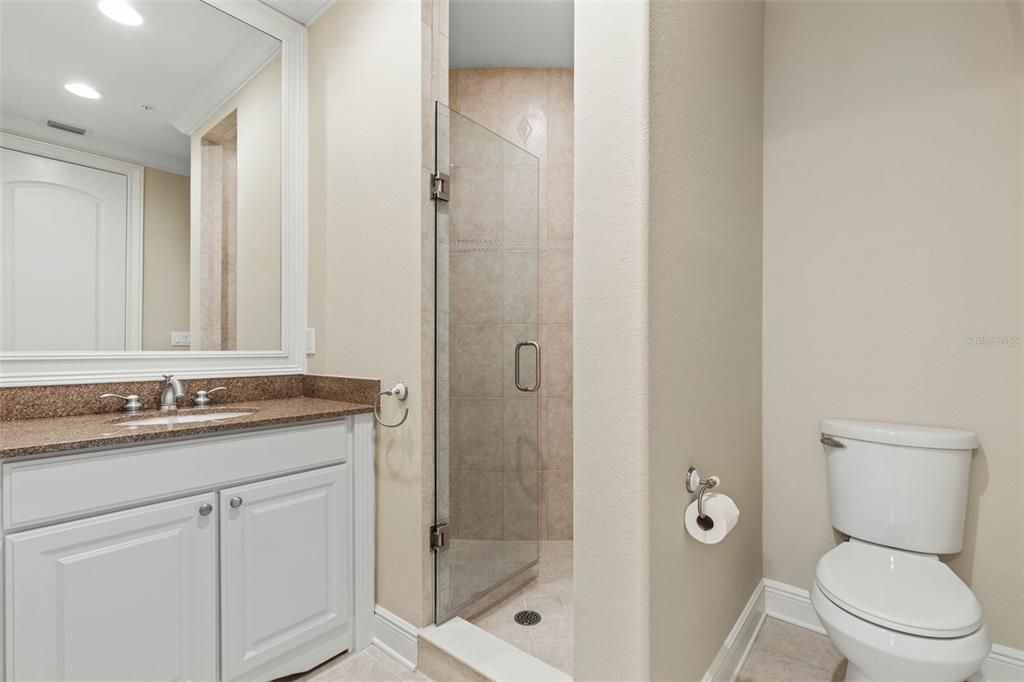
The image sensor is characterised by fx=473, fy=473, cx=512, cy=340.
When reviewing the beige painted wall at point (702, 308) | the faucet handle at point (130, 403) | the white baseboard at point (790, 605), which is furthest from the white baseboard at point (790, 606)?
the faucet handle at point (130, 403)

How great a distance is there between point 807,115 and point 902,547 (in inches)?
→ 62.5

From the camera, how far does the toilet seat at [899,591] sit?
3.80ft

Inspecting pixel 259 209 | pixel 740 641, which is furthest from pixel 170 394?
pixel 740 641

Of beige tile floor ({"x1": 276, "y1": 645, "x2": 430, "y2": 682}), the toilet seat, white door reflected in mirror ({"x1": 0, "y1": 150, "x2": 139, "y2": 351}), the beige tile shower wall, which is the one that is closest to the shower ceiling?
the beige tile shower wall

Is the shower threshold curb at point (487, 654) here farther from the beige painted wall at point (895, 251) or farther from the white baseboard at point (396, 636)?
the beige painted wall at point (895, 251)

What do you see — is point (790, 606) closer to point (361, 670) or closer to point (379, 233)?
point (361, 670)

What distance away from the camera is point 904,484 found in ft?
5.00

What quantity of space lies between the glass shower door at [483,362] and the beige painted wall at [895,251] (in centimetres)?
101

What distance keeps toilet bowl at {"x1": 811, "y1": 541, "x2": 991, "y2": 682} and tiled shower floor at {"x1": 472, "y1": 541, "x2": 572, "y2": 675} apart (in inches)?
31.2

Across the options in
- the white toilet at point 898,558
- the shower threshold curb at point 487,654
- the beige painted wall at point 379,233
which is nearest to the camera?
the white toilet at point 898,558

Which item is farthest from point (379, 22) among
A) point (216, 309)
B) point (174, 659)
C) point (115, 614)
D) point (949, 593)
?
point (949, 593)

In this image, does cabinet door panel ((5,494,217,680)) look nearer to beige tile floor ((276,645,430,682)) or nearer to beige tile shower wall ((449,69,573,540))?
beige tile floor ((276,645,430,682))

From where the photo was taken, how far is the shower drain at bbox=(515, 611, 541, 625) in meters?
1.84

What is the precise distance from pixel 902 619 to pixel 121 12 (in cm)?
305
